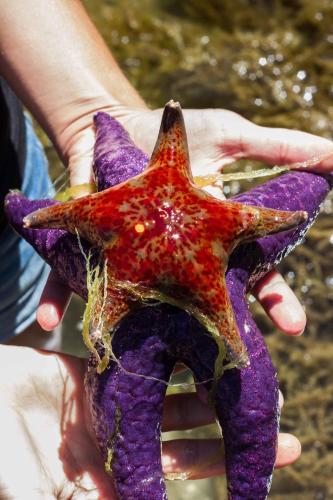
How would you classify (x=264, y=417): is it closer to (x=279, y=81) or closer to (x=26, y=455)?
(x=26, y=455)

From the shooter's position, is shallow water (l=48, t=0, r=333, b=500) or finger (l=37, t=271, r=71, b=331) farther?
shallow water (l=48, t=0, r=333, b=500)

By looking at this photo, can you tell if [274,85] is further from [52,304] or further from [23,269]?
[52,304]

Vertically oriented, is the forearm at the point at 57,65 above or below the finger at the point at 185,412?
above

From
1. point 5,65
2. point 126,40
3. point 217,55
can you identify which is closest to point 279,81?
point 217,55

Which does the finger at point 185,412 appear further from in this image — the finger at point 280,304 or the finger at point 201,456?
the finger at point 280,304

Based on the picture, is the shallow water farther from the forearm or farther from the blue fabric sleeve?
the forearm

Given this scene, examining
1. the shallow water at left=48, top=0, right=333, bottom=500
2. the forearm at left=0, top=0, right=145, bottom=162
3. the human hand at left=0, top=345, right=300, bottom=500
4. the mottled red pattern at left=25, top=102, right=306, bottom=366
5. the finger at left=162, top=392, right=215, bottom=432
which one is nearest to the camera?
the mottled red pattern at left=25, top=102, right=306, bottom=366

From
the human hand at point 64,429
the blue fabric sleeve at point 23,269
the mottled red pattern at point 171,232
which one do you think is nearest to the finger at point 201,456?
the human hand at point 64,429

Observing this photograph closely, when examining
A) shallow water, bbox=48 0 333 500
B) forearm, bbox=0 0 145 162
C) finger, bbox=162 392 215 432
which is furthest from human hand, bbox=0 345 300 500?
shallow water, bbox=48 0 333 500
